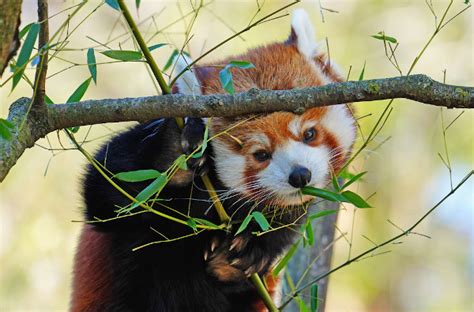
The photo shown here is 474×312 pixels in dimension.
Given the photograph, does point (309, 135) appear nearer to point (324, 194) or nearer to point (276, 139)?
point (276, 139)

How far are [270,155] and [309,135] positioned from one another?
0.64 ft

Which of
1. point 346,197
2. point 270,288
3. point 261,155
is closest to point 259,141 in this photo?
point 261,155

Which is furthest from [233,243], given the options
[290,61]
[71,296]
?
[71,296]

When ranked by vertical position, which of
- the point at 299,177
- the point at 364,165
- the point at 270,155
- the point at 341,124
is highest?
the point at 364,165

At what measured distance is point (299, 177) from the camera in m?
2.73

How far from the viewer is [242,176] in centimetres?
296

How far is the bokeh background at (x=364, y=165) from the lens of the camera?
705 cm

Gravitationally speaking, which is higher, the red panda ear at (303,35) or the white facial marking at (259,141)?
the red panda ear at (303,35)

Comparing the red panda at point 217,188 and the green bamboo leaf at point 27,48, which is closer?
the green bamboo leaf at point 27,48

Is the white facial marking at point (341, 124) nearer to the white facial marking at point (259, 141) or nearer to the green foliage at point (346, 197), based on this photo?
the white facial marking at point (259, 141)

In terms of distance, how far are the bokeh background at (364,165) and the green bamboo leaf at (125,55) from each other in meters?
3.36

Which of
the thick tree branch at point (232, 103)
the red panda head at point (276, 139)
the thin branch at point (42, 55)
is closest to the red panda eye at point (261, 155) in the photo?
the red panda head at point (276, 139)

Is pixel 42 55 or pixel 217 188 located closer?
pixel 42 55

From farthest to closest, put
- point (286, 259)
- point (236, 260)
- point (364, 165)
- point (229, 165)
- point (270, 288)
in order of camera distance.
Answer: point (364, 165), point (270, 288), point (236, 260), point (229, 165), point (286, 259)
